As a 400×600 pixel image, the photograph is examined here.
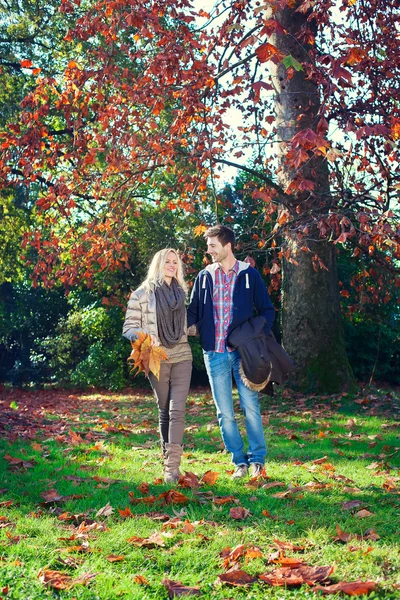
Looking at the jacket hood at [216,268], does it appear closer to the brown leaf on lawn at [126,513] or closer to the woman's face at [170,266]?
the woman's face at [170,266]

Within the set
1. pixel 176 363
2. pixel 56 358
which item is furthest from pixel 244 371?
pixel 56 358

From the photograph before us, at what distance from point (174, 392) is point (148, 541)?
2072mm

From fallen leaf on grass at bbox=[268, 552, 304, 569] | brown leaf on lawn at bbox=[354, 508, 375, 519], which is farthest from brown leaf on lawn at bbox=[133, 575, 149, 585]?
brown leaf on lawn at bbox=[354, 508, 375, 519]

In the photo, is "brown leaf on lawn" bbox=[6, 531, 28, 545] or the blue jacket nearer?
"brown leaf on lawn" bbox=[6, 531, 28, 545]

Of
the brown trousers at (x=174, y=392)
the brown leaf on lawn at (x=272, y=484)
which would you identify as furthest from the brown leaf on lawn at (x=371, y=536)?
the brown trousers at (x=174, y=392)

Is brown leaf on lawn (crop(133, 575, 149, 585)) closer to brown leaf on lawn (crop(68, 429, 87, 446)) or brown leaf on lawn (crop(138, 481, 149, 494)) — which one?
brown leaf on lawn (crop(138, 481, 149, 494))

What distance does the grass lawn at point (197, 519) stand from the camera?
11.3ft

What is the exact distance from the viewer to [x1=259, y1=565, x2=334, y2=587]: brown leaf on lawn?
3391mm

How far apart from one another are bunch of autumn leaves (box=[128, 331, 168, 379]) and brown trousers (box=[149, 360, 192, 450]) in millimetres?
152

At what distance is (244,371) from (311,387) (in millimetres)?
6210

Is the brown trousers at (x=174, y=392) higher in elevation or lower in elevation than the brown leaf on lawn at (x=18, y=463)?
higher

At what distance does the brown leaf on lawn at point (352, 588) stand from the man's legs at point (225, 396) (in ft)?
9.20

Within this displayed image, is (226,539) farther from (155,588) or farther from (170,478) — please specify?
(170,478)

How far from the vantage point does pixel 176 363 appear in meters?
5.98
